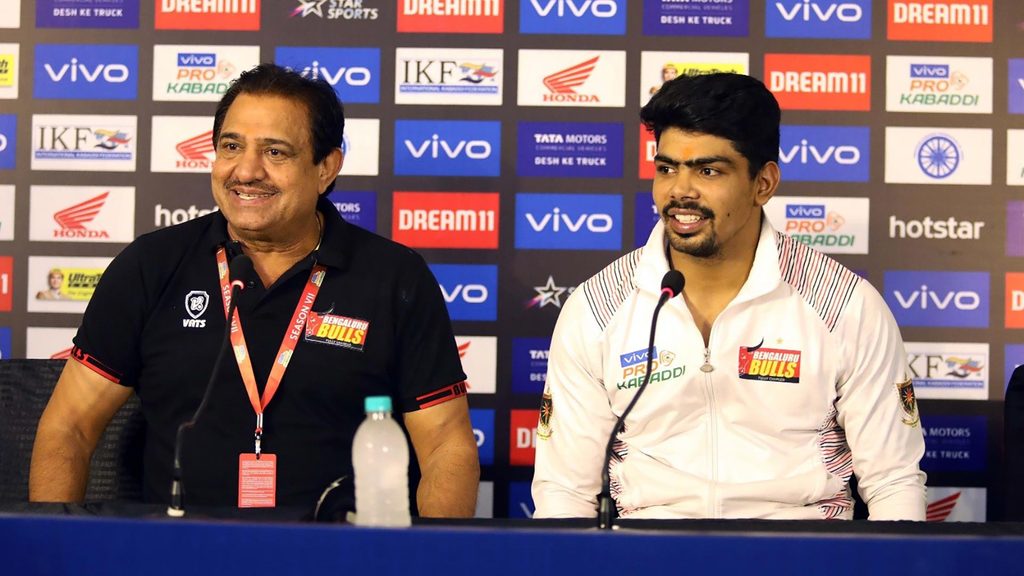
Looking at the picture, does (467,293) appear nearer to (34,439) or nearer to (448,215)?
(448,215)

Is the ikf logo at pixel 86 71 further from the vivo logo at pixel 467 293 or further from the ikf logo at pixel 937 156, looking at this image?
the ikf logo at pixel 937 156

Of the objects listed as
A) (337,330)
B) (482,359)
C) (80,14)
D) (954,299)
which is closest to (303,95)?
(337,330)

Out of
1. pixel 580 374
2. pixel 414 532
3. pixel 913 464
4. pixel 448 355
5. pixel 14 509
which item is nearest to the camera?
pixel 414 532

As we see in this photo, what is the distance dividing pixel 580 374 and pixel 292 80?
100 cm

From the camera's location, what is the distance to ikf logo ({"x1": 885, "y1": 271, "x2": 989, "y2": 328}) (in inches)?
130

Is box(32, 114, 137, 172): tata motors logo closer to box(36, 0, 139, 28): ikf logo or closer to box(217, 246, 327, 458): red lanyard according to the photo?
box(36, 0, 139, 28): ikf logo

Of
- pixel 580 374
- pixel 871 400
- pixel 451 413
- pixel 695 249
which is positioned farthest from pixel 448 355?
pixel 871 400

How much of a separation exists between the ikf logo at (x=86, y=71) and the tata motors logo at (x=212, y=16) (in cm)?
15

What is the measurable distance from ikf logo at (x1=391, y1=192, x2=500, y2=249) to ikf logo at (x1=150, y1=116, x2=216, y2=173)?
62cm

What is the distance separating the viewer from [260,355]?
245 centimetres

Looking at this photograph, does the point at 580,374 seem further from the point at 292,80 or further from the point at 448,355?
the point at 292,80

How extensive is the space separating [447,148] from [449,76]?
0.22 metres

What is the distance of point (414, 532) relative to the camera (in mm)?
1181

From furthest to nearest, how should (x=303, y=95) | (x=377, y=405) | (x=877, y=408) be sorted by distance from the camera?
(x=303, y=95), (x=877, y=408), (x=377, y=405)
